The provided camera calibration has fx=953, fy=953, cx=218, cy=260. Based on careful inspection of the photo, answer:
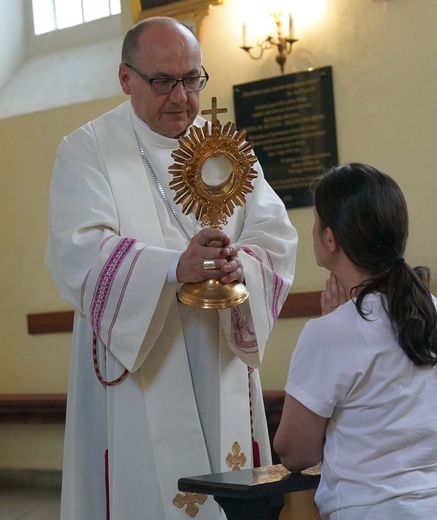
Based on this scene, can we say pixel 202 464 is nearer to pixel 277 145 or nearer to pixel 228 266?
pixel 228 266

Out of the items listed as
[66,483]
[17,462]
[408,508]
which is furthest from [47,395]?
[408,508]

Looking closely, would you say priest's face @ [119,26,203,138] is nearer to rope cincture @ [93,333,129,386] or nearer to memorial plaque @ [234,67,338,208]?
rope cincture @ [93,333,129,386]

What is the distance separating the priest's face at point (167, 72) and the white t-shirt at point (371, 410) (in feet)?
4.92

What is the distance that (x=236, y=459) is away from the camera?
11.5 feet

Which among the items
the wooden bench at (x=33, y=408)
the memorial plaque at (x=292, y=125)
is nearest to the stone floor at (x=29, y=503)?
the wooden bench at (x=33, y=408)

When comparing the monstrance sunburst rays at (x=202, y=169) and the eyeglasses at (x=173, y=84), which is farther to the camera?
the eyeglasses at (x=173, y=84)

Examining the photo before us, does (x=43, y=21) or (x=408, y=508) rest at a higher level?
(x=43, y=21)

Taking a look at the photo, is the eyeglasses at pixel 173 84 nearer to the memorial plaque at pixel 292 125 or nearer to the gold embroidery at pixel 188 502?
the gold embroidery at pixel 188 502

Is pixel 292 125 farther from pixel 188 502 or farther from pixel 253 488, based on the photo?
pixel 253 488

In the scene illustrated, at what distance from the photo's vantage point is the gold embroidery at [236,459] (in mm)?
3482

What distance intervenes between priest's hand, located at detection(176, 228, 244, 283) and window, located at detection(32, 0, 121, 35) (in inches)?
213

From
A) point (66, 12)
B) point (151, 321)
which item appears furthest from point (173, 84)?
point (66, 12)

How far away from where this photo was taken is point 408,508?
86.9 inches

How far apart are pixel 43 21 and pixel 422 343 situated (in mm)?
6984
